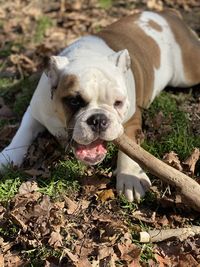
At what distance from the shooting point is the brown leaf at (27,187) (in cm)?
393

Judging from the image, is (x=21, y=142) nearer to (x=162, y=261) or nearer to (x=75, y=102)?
(x=75, y=102)

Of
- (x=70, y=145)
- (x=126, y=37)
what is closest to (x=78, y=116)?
(x=70, y=145)

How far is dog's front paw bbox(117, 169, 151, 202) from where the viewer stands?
3.84 meters

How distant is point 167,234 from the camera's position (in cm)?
352

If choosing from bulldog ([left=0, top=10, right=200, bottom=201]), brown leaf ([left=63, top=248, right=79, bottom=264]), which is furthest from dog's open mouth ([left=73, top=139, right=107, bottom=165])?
brown leaf ([left=63, top=248, right=79, bottom=264])

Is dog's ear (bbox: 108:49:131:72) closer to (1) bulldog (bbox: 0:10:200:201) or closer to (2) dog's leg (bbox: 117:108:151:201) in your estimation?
(1) bulldog (bbox: 0:10:200:201)

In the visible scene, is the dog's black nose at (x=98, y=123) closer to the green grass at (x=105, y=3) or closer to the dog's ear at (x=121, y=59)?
→ the dog's ear at (x=121, y=59)

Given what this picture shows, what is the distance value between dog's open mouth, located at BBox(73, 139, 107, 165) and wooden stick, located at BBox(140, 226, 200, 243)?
0.61 metres

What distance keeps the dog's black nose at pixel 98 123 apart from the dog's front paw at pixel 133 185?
50 centimetres

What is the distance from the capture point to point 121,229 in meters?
3.53

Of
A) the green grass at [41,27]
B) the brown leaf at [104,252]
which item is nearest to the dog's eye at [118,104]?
the brown leaf at [104,252]

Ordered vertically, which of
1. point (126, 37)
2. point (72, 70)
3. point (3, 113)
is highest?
point (72, 70)

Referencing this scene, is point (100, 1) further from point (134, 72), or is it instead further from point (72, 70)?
point (72, 70)

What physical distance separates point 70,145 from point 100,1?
11.7 ft
